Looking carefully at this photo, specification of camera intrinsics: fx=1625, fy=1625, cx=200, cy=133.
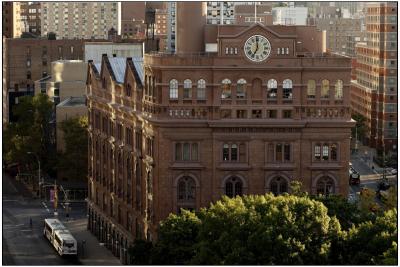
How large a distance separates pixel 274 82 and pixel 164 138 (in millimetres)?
10403

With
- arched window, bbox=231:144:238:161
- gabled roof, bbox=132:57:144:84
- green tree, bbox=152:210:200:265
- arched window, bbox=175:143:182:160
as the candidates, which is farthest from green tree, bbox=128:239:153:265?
gabled roof, bbox=132:57:144:84

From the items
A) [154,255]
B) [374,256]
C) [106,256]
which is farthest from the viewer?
[106,256]

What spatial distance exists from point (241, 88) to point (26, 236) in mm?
41834

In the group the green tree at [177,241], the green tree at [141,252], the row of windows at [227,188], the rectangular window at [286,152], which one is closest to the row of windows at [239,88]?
the rectangular window at [286,152]

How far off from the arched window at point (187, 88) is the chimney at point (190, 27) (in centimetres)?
658

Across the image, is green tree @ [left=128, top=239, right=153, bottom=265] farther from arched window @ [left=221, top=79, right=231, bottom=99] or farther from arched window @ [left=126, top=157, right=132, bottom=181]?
arched window @ [left=126, top=157, right=132, bottom=181]

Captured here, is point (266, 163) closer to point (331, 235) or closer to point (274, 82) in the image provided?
point (274, 82)

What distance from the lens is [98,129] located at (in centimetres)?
16912

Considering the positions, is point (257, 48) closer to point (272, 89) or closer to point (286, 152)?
point (272, 89)

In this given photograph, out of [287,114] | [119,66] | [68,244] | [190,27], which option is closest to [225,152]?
[287,114]

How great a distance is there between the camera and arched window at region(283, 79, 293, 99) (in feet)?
448

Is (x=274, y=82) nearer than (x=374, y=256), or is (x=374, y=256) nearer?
(x=374, y=256)

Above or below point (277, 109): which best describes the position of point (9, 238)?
below

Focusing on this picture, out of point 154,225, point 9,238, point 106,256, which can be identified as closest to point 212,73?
point 154,225
